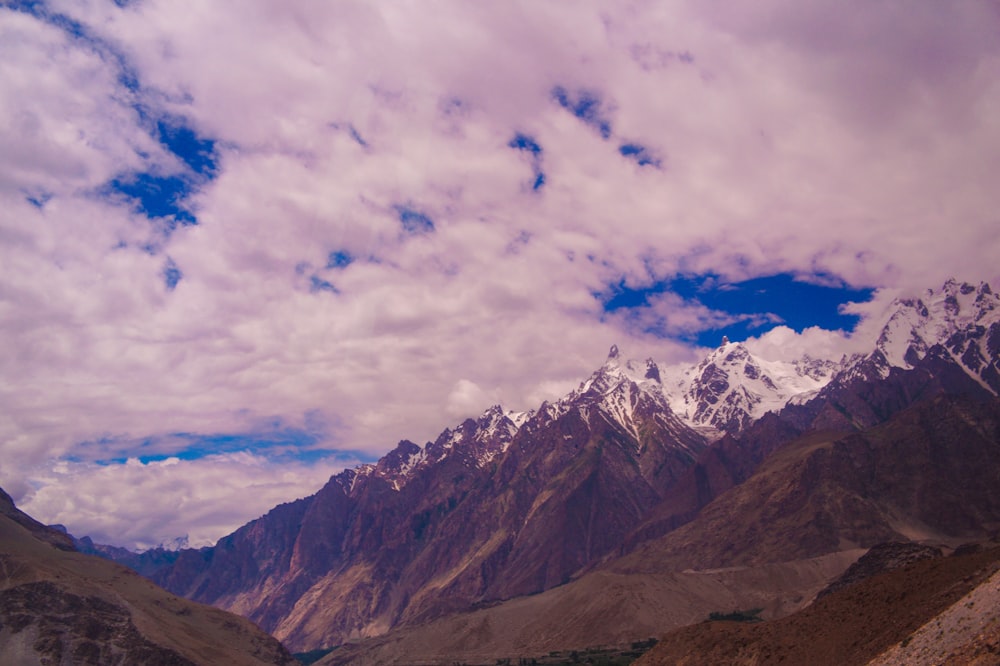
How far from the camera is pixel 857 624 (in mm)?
111312

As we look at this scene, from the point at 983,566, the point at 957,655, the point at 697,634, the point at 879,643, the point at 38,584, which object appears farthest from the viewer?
the point at 38,584

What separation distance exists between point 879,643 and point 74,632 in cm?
16552

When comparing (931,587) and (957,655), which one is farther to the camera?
(931,587)

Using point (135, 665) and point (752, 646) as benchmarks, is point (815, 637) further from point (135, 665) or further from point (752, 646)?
point (135, 665)

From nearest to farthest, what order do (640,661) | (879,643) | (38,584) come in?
(879,643) < (640,661) < (38,584)

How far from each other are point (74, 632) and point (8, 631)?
12.9m

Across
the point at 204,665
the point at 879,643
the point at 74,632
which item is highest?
the point at 74,632

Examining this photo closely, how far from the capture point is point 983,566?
109 m

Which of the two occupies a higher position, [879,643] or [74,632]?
[74,632]

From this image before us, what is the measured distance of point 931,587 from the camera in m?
111

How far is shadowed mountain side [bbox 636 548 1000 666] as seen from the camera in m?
101

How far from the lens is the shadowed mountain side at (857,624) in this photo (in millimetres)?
101213

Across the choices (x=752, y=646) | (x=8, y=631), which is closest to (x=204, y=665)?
(x=8, y=631)

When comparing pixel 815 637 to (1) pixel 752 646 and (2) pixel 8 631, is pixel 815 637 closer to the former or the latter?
(1) pixel 752 646
